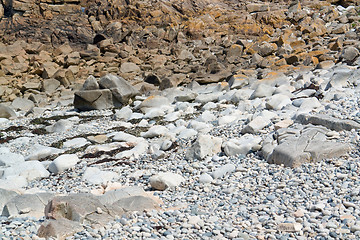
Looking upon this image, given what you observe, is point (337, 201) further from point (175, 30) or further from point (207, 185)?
point (175, 30)

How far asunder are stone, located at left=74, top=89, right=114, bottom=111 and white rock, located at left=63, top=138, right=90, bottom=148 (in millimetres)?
4858

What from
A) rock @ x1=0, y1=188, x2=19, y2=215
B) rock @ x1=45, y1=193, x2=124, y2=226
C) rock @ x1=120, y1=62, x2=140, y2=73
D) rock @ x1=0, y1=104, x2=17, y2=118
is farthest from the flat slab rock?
rock @ x1=120, y1=62, x2=140, y2=73

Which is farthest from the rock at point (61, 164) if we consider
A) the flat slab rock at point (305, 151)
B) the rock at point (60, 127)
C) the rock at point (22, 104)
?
the rock at point (22, 104)

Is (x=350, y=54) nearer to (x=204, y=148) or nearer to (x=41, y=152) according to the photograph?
(x=204, y=148)

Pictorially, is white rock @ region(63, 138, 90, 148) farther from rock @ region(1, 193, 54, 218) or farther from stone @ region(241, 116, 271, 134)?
rock @ region(1, 193, 54, 218)

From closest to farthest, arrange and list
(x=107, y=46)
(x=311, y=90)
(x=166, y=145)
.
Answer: (x=166, y=145), (x=311, y=90), (x=107, y=46)

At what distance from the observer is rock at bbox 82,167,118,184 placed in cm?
750

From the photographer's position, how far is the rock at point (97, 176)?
7503mm

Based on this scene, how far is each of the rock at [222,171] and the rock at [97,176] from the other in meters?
1.94

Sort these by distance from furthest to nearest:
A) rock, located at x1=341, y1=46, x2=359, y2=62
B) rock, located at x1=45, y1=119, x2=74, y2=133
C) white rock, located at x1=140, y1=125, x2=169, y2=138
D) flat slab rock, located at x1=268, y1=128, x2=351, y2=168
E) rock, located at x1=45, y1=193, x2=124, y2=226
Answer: rock, located at x1=341, y1=46, x2=359, y2=62
rock, located at x1=45, y1=119, x2=74, y2=133
white rock, located at x1=140, y1=125, x2=169, y2=138
flat slab rock, located at x1=268, y1=128, x2=351, y2=168
rock, located at x1=45, y1=193, x2=124, y2=226

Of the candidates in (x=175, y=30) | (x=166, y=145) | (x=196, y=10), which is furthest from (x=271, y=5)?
(x=166, y=145)

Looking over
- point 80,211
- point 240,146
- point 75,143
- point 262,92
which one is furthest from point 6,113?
point 80,211

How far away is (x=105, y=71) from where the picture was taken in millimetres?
23641

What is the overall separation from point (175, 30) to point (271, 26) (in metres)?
6.79
